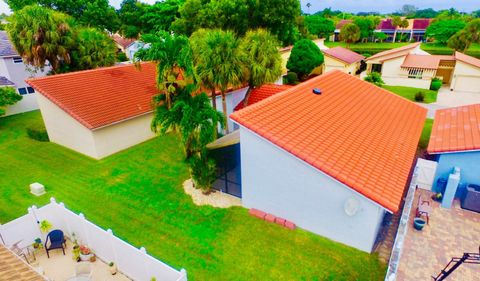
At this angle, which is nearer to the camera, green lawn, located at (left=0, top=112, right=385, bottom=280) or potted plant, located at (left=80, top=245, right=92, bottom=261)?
green lawn, located at (left=0, top=112, right=385, bottom=280)

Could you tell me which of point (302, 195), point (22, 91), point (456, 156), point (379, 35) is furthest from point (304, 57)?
point (379, 35)

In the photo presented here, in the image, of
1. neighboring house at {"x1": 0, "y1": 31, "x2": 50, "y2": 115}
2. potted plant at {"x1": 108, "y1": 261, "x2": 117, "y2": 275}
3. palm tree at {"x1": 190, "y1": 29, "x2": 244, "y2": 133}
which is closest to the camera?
potted plant at {"x1": 108, "y1": 261, "x2": 117, "y2": 275}

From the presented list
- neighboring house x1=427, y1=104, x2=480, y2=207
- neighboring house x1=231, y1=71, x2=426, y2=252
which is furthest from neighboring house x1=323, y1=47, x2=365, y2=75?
neighboring house x1=231, y1=71, x2=426, y2=252

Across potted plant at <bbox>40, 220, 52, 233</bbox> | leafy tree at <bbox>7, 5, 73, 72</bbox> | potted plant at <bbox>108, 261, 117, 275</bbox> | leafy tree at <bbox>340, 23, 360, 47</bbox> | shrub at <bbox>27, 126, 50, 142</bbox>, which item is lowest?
potted plant at <bbox>108, 261, 117, 275</bbox>

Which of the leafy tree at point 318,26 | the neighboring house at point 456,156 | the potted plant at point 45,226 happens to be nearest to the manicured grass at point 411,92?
the neighboring house at point 456,156

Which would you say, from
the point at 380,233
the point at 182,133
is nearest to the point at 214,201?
the point at 182,133

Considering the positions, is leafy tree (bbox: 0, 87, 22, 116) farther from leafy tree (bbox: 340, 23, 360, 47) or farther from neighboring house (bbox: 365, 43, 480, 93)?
leafy tree (bbox: 340, 23, 360, 47)

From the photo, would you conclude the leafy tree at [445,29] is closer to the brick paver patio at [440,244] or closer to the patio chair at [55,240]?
the brick paver patio at [440,244]
